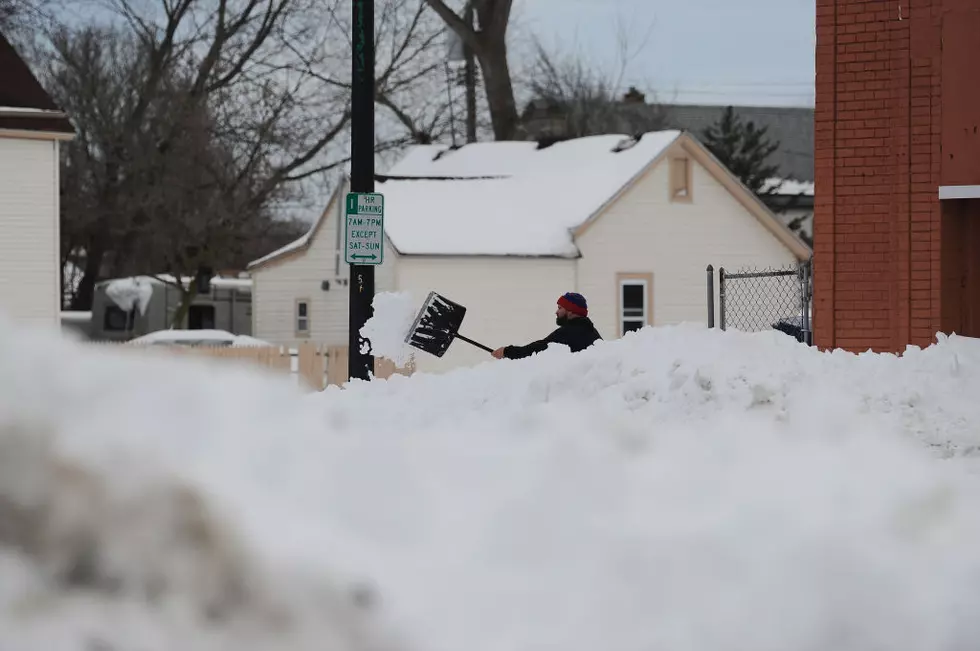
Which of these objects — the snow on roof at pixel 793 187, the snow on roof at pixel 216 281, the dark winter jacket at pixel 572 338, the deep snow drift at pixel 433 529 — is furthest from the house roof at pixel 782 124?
the deep snow drift at pixel 433 529

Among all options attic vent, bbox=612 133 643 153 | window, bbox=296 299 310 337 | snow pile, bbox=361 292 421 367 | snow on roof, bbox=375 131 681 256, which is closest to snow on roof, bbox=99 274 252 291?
window, bbox=296 299 310 337

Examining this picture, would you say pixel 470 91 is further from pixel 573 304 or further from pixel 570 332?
pixel 570 332

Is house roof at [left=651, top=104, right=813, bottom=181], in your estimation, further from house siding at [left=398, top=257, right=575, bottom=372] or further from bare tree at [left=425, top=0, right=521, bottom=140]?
house siding at [left=398, top=257, right=575, bottom=372]

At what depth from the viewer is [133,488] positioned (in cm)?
435

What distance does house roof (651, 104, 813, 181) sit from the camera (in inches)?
2707

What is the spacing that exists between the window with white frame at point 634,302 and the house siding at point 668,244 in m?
0.20

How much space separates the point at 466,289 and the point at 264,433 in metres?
24.4

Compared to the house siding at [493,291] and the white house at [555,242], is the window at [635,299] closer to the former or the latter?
the white house at [555,242]

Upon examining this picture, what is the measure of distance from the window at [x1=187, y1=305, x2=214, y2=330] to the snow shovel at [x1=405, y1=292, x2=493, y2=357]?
34.8 m

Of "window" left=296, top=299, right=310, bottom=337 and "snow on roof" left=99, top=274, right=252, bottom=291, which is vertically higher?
"snow on roof" left=99, top=274, right=252, bottom=291

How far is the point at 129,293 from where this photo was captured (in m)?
42.9

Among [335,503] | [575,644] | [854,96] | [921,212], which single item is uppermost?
[854,96]

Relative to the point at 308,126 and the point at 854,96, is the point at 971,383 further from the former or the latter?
the point at 308,126

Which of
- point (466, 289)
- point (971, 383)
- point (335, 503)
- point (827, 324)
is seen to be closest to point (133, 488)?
point (335, 503)
